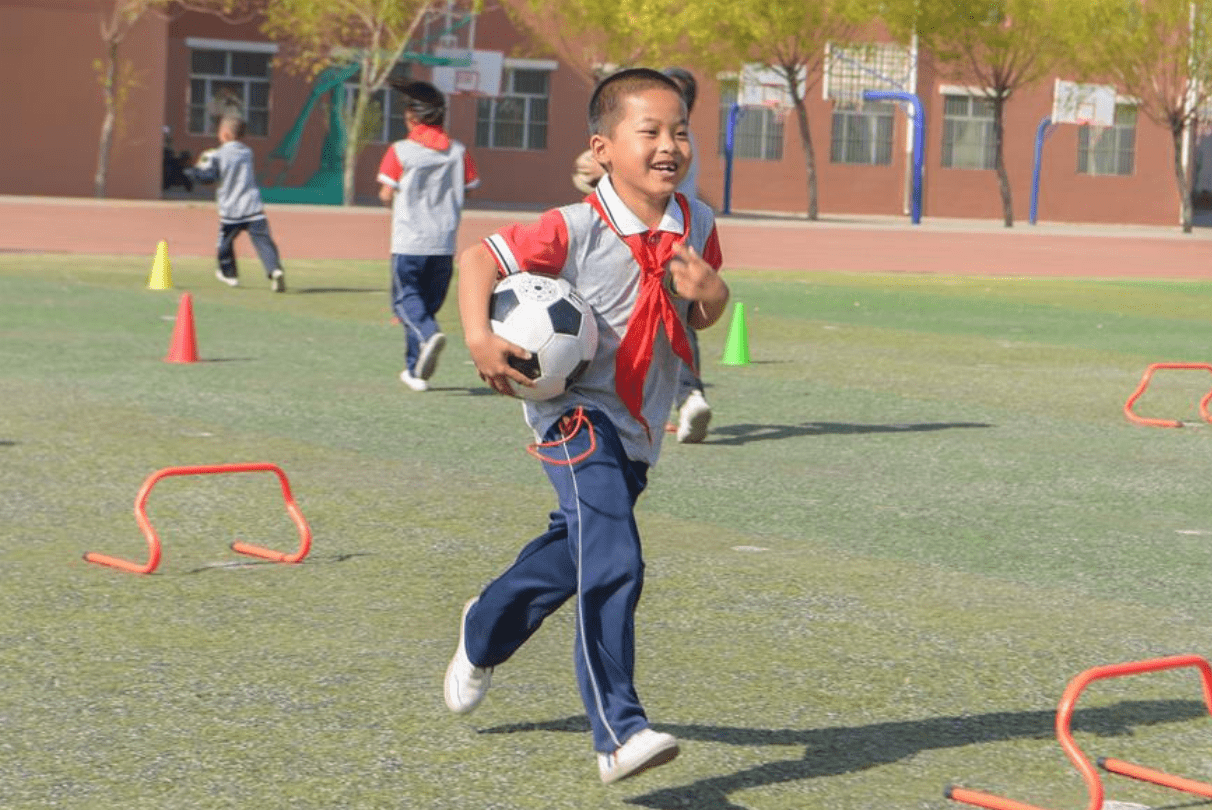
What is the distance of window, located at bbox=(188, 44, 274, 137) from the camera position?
53375 mm

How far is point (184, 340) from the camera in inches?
566

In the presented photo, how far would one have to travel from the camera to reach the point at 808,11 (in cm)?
5069

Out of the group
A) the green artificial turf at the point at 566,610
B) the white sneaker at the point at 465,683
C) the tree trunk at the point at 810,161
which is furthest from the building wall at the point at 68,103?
the white sneaker at the point at 465,683

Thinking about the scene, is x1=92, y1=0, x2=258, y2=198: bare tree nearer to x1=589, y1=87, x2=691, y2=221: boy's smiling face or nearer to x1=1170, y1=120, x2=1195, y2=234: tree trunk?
x1=1170, y1=120, x2=1195, y2=234: tree trunk

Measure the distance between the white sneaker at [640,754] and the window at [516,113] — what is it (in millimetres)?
51972

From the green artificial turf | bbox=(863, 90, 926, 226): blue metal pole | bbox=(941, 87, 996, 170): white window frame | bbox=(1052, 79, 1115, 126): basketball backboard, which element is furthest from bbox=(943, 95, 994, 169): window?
the green artificial turf

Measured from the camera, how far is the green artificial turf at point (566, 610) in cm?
522

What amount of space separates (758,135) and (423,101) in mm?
46474

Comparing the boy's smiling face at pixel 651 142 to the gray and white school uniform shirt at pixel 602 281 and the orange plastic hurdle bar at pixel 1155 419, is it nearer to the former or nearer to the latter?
the gray and white school uniform shirt at pixel 602 281

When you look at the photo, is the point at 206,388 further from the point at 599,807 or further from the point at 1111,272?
the point at 1111,272

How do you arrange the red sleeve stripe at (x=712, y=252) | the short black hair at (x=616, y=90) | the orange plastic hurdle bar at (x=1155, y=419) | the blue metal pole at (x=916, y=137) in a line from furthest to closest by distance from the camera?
the blue metal pole at (x=916, y=137)
the orange plastic hurdle bar at (x=1155, y=419)
the red sleeve stripe at (x=712, y=252)
the short black hair at (x=616, y=90)

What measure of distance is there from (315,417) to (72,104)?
114 feet

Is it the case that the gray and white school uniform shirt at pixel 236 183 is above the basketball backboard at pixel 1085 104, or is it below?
below

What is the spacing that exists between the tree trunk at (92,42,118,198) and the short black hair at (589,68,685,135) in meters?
39.4
